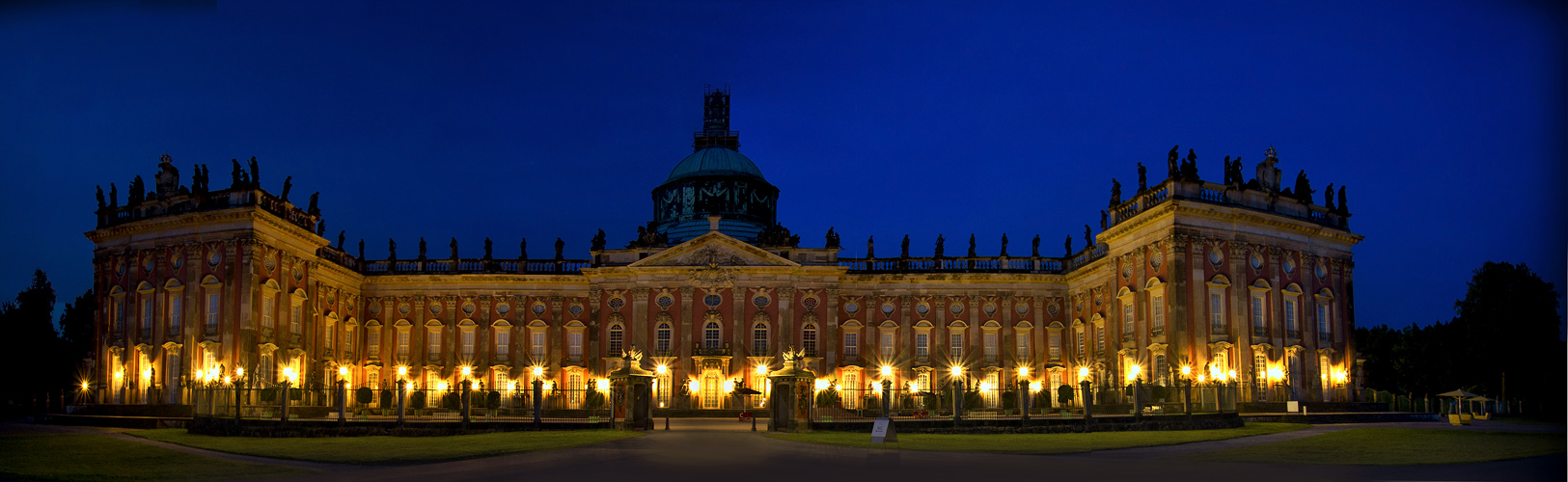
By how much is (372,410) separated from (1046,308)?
105 feet

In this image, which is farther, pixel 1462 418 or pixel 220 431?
pixel 1462 418

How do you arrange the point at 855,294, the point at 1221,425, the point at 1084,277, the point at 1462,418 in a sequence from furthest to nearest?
the point at 855,294, the point at 1084,277, the point at 1462,418, the point at 1221,425

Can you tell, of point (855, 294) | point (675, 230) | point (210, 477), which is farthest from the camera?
point (675, 230)

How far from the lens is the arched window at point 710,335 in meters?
58.2

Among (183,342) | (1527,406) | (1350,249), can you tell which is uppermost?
(1350,249)

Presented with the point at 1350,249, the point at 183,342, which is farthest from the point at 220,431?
the point at 1350,249

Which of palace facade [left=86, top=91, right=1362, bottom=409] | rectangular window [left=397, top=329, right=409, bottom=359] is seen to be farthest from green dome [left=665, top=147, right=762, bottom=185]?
rectangular window [left=397, top=329, right=409, bottom=359]

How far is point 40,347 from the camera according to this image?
6091cm

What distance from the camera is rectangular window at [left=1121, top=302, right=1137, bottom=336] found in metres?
49.2

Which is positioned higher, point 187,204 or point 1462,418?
point 187,204

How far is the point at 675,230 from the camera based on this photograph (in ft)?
221

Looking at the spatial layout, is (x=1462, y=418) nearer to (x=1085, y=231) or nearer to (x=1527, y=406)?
(x=1085, y=231)

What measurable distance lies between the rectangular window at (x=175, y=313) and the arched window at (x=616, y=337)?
19356mm

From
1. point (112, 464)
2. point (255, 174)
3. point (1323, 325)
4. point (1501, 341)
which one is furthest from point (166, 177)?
point (1501, 341)
